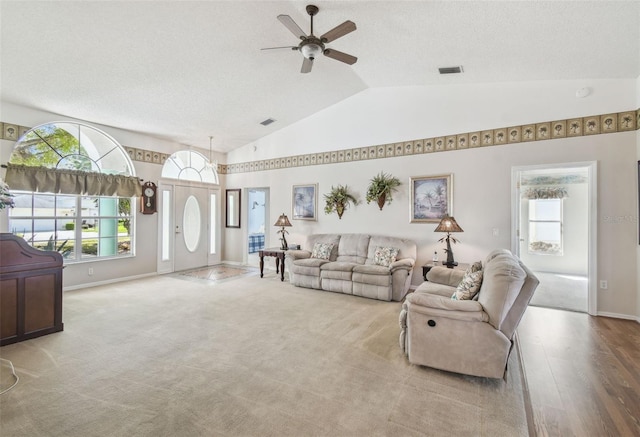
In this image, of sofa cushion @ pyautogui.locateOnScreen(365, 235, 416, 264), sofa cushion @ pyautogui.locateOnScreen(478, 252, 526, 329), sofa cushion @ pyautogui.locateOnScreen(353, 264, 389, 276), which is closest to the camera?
sofa cushion @ pyautogui.locateOnScreen(478, 252, 526, 329)

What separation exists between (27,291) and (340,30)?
4316 millimetres

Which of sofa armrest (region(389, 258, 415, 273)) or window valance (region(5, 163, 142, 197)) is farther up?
window valance (region(5, 163, 142, 197))

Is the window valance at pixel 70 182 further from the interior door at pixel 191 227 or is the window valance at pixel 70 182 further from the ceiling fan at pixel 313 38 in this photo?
the ceiling fan at pixel 313 38

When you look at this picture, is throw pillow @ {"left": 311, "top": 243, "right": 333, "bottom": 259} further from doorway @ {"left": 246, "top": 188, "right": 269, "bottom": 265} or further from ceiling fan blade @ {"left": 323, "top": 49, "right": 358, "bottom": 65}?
ceiling fan blade @ {"left": 323, "top": 49, "right": 358, "bottom": 65}

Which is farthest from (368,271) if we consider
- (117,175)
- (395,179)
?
(117,175)

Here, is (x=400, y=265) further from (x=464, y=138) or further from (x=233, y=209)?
(x=233, y=209)

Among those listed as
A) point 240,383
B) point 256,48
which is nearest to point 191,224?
point 256,48

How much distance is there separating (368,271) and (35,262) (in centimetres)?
426

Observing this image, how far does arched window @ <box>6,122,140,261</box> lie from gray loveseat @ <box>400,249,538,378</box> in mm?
5882

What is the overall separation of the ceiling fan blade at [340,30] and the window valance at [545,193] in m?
6.78

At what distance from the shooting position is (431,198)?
5.24 meters

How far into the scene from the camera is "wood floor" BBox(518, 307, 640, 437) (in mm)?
1979

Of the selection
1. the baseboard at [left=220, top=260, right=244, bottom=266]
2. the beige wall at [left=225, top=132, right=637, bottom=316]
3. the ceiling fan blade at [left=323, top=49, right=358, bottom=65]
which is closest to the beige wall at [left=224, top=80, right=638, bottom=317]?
the beige wall at [left=225, top=132, right=637, bottom=316]

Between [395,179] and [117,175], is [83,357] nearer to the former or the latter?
[117,175]
